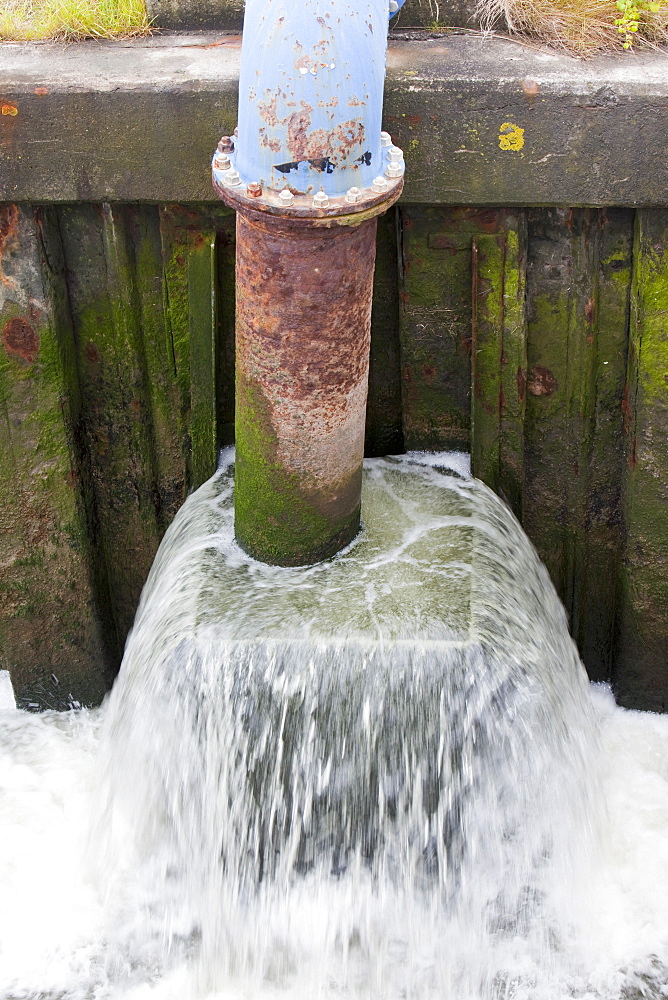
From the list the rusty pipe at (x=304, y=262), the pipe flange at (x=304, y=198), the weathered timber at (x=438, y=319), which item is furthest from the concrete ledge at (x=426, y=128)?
the pipe flange at (x=304, y=198)

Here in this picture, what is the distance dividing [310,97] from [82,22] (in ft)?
4.91

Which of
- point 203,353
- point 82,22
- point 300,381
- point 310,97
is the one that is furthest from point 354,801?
point 82,22

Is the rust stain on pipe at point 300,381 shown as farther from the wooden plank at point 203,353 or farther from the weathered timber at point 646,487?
the weathered timber at point 646,487

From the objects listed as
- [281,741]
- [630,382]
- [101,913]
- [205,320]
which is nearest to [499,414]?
[630,382]

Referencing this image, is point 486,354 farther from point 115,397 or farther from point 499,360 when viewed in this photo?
point 115,397

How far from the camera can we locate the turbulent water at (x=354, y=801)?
3.08 m

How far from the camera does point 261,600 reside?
3.23m

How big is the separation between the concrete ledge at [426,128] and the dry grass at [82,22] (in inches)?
13.9

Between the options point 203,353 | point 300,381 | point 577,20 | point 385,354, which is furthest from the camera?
point 385,354

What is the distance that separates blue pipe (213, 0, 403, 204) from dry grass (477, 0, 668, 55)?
104cm

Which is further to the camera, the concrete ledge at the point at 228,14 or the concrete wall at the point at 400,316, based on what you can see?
the concrete ledge at the point at 228,14

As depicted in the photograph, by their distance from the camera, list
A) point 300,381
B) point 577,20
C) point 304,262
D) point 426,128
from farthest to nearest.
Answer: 1. point 577,20
2. point 426,128
3. point 300,381
4. point 304,262

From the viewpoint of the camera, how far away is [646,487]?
12.2 feet

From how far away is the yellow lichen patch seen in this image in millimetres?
3152
